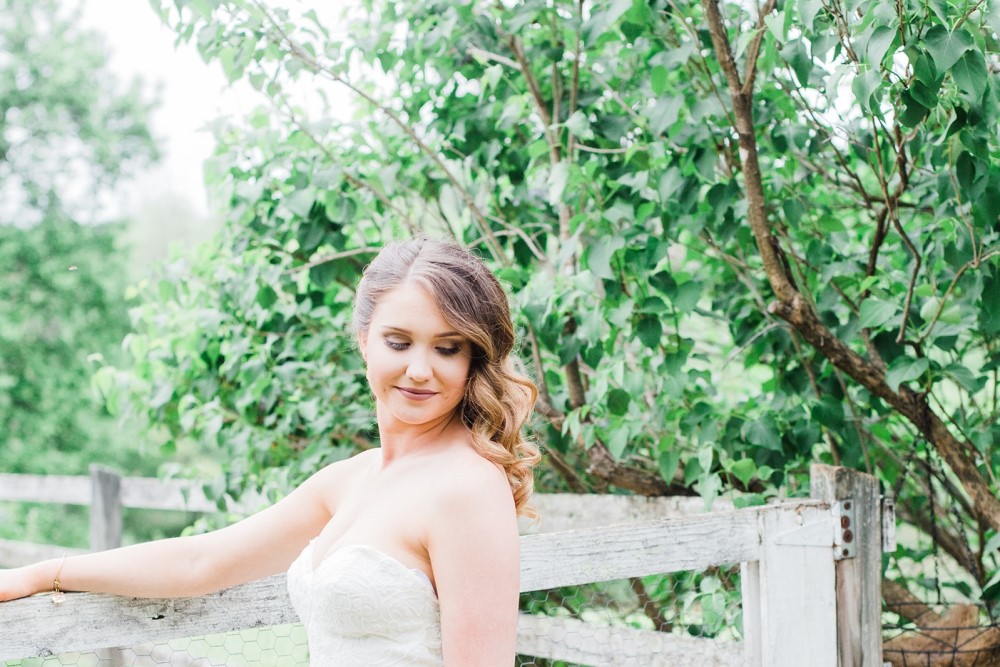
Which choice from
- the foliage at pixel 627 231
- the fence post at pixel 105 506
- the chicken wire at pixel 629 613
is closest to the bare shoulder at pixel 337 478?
the chicken wire at pixel 629 613

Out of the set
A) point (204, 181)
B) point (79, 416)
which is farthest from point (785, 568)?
point (79, 416)

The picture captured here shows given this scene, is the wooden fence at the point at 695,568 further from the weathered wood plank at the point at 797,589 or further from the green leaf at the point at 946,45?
the green leaf at the point at 946,45

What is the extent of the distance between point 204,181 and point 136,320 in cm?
77

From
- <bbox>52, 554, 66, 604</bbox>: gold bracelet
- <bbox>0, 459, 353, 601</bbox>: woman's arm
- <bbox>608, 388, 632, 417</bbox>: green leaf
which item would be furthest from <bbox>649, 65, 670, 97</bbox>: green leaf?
<bbox>52, 554, 66, 604</bbox>: gold bracelet

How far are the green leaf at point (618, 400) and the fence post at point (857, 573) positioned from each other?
638mm

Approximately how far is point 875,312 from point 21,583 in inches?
70.9

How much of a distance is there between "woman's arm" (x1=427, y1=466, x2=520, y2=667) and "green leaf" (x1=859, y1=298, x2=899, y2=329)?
122 centimetres

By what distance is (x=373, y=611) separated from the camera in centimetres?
137

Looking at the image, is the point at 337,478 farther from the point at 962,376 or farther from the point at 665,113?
the point at 962,376

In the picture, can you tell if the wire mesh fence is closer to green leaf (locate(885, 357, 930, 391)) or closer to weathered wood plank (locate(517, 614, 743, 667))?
weathered wood plank (locate(517, 614, 743, 667))

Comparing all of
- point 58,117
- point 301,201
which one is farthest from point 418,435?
point 58,117

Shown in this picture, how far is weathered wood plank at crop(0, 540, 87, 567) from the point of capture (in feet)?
20.2

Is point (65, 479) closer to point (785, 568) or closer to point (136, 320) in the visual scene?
point (136, 320)

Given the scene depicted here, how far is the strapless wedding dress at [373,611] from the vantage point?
53.8 inches
